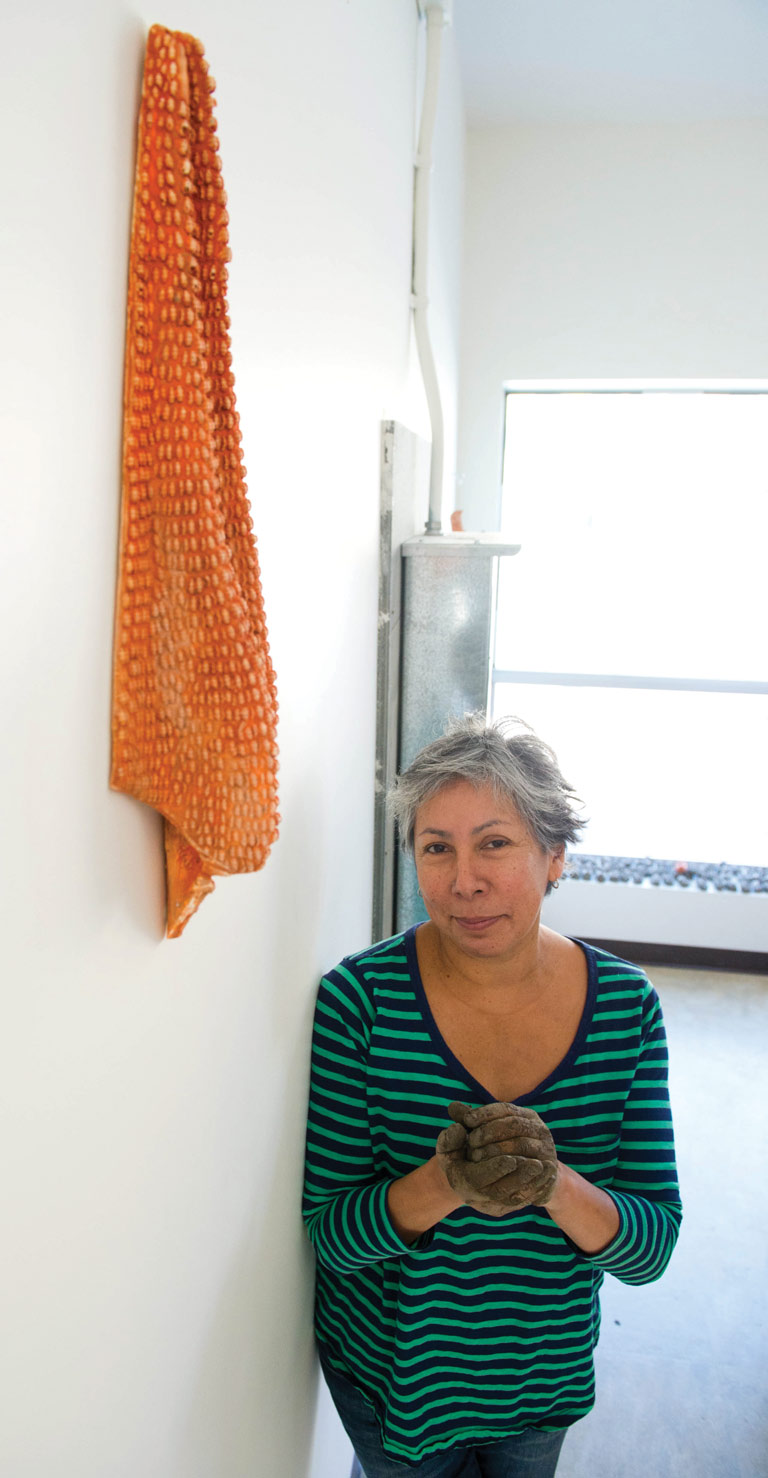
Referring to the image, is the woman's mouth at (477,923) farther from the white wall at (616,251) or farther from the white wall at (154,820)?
the white wall at (616,251)

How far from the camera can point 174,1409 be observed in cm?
80

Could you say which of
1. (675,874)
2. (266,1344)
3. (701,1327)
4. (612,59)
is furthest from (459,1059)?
(612,59)

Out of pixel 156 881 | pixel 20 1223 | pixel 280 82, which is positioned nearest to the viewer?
pixel 20 1223

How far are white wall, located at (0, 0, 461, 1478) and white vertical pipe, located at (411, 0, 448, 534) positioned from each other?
452 mm

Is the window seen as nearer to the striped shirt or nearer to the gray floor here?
the gray floor

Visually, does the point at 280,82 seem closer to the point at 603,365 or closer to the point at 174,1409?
the point at 174,1409

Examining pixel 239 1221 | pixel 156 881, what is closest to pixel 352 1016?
pixel 239 1221

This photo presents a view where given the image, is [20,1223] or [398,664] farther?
[398,664]

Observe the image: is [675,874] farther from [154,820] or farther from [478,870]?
[154,820]

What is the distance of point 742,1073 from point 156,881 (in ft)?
8.97

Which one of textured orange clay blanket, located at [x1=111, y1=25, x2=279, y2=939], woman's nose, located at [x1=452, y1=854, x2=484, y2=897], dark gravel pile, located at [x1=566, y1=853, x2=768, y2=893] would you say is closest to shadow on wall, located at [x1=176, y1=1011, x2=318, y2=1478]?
woman's nose, located at [x1=452, y1=854, x2=484, y2=897]

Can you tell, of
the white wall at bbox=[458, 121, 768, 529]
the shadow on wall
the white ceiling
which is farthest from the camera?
the white wall at bbox=[458, 121, 768, 529]

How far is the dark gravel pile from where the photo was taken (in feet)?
12.0

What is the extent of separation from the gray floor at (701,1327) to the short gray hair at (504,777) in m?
1.26
